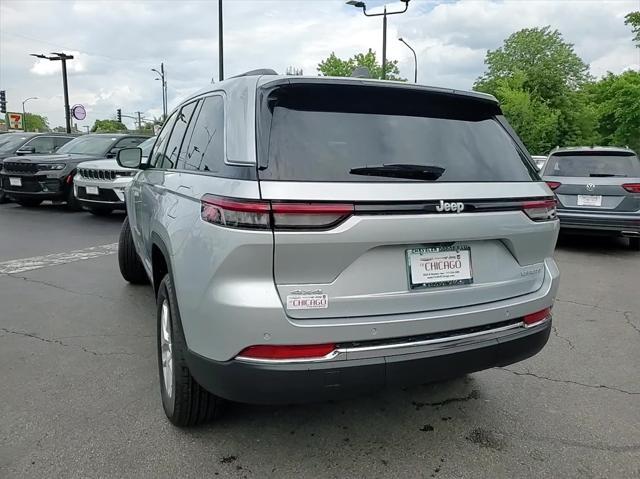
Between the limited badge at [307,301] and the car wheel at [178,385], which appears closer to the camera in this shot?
the limited badge at [307,301]

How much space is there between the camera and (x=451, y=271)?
93.6 inches

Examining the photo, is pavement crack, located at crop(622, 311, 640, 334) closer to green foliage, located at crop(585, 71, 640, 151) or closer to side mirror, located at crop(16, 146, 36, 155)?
side mirror, located at crop(16, 146, 36, 155)

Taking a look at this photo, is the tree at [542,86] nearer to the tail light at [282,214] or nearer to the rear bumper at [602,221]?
the rear bumper at [602,221]

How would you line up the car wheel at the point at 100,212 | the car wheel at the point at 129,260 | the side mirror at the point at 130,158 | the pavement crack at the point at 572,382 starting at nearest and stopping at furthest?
the pavement crack at the point at 572,382
the side mirror at the point at 130,158
the car wheel at the point at 129,260
the car wheel at the point at 100,212

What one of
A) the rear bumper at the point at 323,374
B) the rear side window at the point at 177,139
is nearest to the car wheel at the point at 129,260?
the rear side window at the point at 177,139

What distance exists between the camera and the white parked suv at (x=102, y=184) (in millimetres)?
10070

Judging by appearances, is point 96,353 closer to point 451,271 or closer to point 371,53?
point 451,271

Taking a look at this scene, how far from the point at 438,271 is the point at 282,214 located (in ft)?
2.53

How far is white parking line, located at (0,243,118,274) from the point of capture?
6.39 metres

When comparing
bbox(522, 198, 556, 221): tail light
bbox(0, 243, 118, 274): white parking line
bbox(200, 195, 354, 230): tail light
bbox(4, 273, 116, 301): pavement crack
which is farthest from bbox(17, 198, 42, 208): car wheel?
bbox(522, 198, 556, 221): tail light

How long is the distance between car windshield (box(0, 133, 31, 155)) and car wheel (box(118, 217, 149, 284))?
11.3 m

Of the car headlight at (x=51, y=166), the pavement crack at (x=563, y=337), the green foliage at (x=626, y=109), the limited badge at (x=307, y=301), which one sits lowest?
the pavement crack at (x=563, y=337)

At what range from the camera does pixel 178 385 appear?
2582mm

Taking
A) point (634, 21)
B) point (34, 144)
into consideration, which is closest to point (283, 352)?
point (34, 144)
